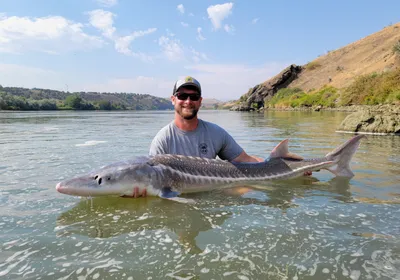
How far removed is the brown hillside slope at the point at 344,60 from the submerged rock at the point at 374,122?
208ft

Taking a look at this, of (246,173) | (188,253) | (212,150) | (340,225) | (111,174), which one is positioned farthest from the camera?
(212,150)

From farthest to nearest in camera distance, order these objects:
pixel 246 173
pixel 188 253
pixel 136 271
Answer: pixel 246 173
pixel 188 253
pixel 136 271

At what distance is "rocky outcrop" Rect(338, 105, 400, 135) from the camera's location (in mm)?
12594

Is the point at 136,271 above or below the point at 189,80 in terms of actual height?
below

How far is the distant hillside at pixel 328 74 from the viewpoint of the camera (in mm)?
57781

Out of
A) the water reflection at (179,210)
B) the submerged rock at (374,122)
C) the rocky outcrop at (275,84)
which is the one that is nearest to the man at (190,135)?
the water reflection at (179,210)

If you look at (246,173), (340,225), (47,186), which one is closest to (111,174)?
(47,186)

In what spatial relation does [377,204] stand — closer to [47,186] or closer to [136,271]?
[136,271]

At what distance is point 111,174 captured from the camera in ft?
13.2

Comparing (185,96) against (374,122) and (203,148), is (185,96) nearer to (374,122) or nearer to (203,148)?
(203,148)

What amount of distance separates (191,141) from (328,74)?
90.5 metres

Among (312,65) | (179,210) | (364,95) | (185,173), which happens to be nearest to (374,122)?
(185,173)

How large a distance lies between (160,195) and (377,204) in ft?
9.36

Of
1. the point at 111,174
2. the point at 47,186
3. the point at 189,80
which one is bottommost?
the point at 47,186
